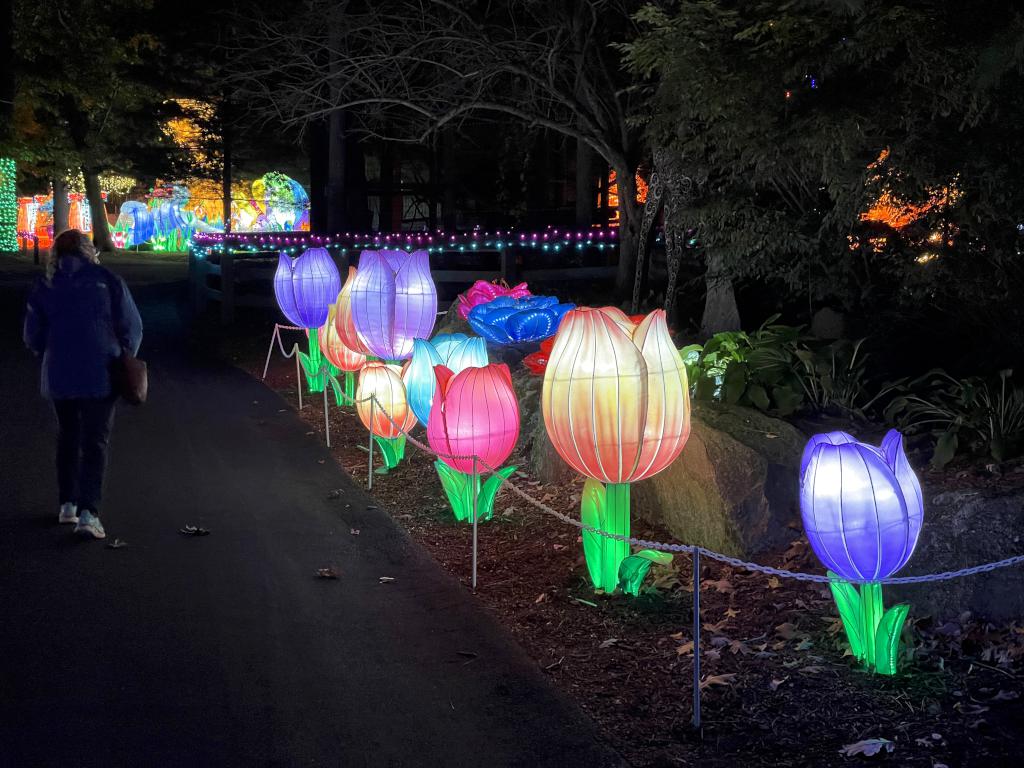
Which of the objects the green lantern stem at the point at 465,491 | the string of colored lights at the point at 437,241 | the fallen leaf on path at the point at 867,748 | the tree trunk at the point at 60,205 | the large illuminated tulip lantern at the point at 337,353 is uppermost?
the tree trunk at the point at 60,205

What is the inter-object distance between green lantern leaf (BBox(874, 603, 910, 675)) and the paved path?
134 centimetres

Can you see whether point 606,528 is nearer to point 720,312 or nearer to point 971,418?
point 971,418

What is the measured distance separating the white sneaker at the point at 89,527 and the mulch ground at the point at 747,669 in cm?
210

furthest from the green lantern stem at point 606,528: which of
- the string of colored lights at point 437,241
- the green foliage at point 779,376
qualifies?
the string of colored lights at point 437,241

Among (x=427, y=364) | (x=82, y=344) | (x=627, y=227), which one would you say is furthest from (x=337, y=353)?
(x=627, y=227)

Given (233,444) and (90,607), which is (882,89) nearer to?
(90,607)

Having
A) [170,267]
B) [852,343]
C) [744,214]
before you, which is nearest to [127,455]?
[744,214]

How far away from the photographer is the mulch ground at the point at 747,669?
4094 mm

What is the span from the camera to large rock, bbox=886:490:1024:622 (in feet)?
15.9

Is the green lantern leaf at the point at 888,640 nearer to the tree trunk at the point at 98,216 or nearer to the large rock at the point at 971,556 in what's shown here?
the large rock at the point at 971,556

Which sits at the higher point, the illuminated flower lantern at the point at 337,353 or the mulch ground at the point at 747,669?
the illuminated flower lantern at the point at 337,353

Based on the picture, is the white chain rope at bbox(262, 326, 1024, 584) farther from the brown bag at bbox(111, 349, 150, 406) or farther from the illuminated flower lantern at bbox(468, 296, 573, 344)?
the illuminated flower lantern at bbox(468, 296, 573, 344)

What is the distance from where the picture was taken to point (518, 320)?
32.3ft

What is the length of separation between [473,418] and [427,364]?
4.38ft
